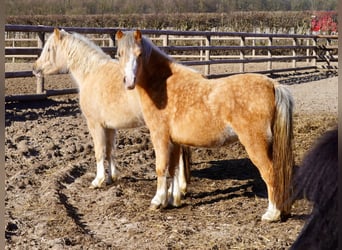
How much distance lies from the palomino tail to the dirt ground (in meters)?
0.15

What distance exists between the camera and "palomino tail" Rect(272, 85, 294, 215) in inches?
166

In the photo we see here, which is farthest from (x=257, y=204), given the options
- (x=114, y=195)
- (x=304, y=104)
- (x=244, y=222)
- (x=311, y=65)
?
(x=311, y=65)

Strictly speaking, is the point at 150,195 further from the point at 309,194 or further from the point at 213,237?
the point at 309,194

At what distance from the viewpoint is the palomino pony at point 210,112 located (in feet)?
14.0

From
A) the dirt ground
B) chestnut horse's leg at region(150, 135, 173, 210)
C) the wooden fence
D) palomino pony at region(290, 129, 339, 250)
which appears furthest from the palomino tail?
the wooden fence

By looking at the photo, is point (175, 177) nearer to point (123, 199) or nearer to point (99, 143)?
point (123, 199)

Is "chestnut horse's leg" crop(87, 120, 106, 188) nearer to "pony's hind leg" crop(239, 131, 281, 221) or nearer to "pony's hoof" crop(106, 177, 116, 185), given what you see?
"pony's hoof" crop(106, 177, 116, 185)

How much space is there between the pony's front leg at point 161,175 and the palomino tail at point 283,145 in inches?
36.2

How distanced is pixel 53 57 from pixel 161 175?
→ 1.90m

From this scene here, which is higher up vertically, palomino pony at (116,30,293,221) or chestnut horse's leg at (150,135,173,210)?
palomino pony at (116,30,293,221)

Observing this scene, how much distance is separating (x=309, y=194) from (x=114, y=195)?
13.1 feet

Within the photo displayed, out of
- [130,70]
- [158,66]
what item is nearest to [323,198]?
[130,70]

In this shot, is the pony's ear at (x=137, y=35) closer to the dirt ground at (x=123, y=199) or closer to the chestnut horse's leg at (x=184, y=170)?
the chestnut horse's leg at (x=184, y=170)

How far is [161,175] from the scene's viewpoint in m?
4.81
